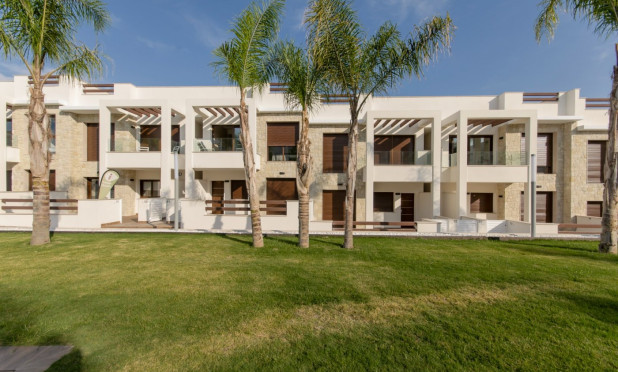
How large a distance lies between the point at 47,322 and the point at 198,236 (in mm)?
6621

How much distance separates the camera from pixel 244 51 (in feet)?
24.3

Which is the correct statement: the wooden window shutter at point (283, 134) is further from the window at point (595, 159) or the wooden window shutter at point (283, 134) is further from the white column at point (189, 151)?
the window at point (595, 159)

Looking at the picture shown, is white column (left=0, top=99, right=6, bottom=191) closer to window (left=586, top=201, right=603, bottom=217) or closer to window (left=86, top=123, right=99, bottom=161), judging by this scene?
window (left=86, top=123, right=99, bottom=161)

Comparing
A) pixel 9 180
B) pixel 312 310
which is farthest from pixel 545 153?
pixel 9 180

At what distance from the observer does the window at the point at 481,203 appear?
52.1ft

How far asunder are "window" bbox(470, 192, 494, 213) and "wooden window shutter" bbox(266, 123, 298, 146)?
466 inches

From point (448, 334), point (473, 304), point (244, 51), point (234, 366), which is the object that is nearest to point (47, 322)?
point (234, 366)

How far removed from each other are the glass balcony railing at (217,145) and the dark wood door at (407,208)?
10.5 metres

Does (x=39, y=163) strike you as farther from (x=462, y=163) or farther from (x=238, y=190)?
(x=462, y=163)

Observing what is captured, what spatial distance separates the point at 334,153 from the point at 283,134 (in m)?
3.42

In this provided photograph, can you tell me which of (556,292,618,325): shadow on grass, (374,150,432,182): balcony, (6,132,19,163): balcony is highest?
(6,132,19,163): balcony

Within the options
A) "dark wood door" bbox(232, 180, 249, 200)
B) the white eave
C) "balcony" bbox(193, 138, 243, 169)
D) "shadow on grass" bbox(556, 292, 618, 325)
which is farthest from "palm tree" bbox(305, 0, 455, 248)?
the white eave

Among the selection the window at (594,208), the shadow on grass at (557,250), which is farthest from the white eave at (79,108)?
the window at (594,208)

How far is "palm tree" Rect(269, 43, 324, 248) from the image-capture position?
7824 mm
